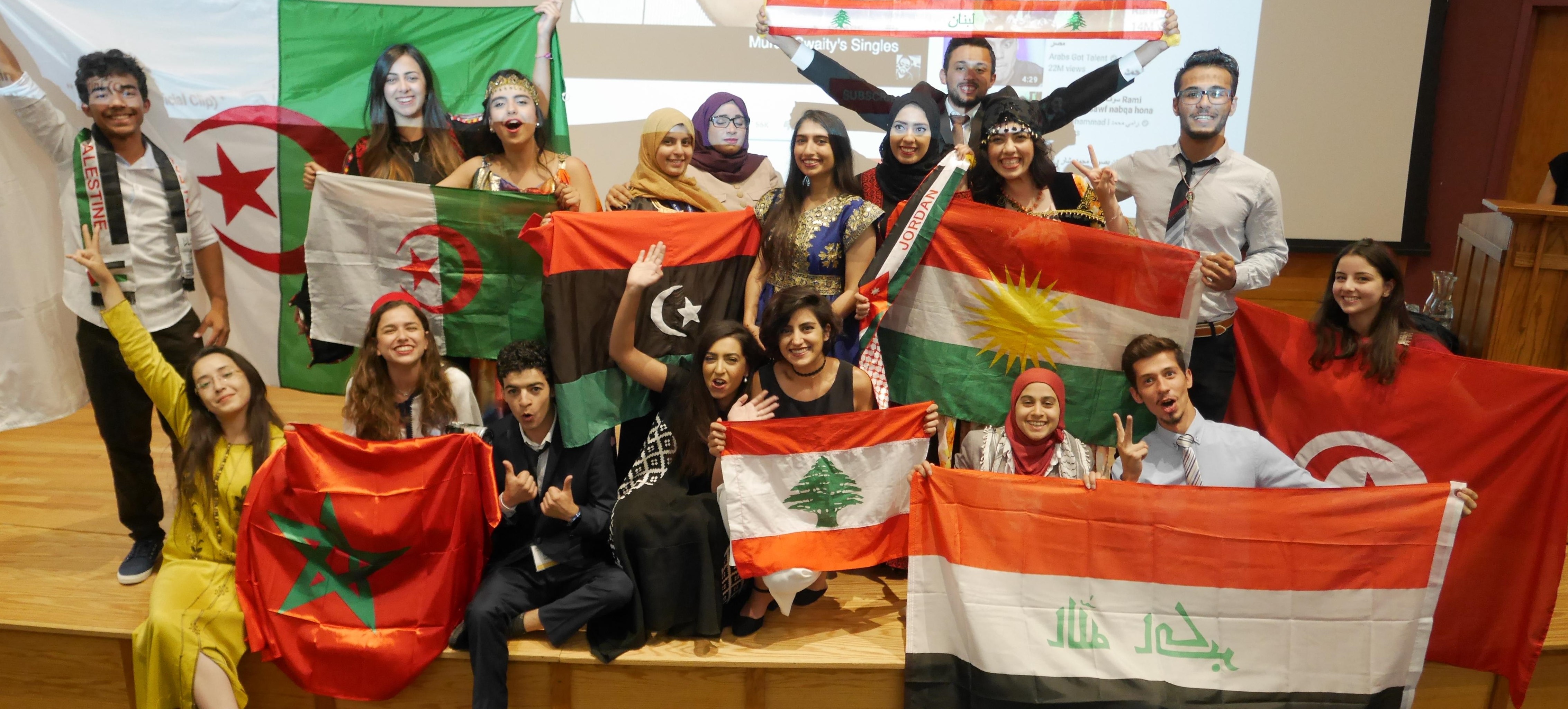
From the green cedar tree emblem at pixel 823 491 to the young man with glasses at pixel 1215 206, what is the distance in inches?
51.4

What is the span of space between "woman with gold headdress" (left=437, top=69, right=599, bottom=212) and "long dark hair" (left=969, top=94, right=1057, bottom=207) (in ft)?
4.38

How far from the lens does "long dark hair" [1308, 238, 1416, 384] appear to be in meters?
3.11

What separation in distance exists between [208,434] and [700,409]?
1.46 m

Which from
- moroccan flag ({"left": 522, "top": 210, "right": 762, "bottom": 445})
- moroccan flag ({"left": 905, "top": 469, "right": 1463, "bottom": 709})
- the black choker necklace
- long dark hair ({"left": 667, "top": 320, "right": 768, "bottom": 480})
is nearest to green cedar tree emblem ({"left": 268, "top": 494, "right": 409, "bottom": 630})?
moroccan flag ({"left": 522, "top": 210, "right": 762, "bottom": 445})

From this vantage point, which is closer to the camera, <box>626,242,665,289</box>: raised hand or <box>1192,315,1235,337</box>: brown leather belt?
<box>626,242,665,289</box>: raised hand

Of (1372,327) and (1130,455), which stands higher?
(1372,327)

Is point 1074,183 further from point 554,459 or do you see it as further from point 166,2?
point 166,2

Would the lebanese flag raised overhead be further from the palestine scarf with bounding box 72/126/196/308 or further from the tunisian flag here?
the palestine scarf with bounding box 72/126/196/308

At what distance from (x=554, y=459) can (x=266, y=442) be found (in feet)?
2.76

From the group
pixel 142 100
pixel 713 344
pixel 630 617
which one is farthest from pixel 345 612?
pixel 142 100

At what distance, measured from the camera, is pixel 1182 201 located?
3432 millimetres

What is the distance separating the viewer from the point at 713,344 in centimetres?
307

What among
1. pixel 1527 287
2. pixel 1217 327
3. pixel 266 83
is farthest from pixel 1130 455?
pixel 266 83

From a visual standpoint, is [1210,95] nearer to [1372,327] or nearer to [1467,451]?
[1372,327]
